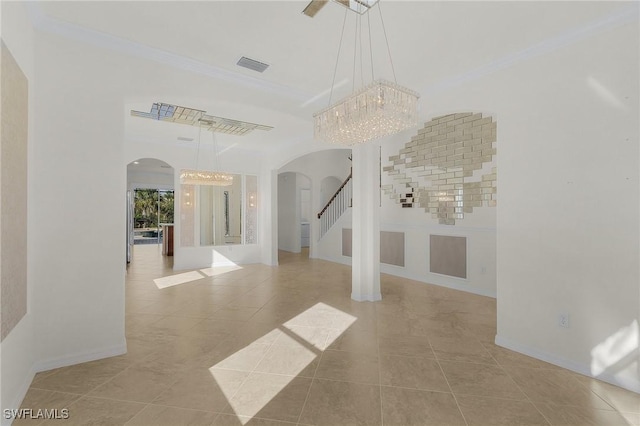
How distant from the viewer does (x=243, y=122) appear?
5.78 meters

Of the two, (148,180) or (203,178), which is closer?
(203,178)

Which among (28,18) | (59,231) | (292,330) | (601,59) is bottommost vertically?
(292,330)

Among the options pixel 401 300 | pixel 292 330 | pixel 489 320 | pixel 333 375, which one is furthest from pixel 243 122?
pixel 489 320

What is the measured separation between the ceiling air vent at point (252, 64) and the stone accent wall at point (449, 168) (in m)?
3.93

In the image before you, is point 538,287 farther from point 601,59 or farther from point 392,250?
point 392,250

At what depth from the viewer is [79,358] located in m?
2.88

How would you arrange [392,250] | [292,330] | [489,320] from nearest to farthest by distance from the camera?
1. [292,330]
2. [489,320]
3. [392,250]

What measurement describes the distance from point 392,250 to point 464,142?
2.78 meters

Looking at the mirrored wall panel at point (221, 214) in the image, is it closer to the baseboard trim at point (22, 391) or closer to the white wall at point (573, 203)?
the baseboard trim at point (22, 391)

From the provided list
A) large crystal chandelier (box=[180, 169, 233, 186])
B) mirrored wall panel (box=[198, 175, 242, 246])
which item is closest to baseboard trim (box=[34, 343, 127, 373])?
large crystal chandelier (box=[180, 169, 233, 186])

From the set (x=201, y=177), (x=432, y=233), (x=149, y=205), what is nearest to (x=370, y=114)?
(x=432, y=233)

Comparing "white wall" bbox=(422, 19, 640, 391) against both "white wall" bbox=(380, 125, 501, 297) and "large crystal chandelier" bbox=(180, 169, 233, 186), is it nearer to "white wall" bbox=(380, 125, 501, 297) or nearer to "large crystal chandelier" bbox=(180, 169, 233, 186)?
"white wall" bbox=(380, 125, 501, 297)

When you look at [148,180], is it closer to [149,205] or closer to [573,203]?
[149,205]
